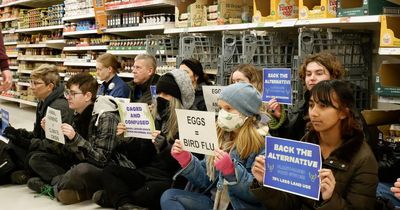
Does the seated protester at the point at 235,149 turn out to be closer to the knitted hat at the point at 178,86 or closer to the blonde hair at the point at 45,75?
the knitted hat at the point at 178,86

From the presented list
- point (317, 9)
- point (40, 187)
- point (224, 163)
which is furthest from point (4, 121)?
point (317, 9)

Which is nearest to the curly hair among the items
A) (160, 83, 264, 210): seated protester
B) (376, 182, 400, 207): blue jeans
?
(160, 83, 264, 210): seated protester

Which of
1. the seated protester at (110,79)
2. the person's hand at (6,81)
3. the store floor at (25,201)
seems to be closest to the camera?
the store floor at (25,201)

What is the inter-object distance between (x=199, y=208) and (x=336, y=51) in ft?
5.53

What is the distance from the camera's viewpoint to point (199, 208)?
8.97 feet

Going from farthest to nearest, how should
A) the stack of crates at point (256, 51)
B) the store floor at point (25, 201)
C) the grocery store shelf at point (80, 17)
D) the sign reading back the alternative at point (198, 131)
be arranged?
the grocery store shelf at point (80, 17), the stack of crates at point (256, 51), the store floor at point (25, 201), the sign reading back the alternative at point (198, 131)

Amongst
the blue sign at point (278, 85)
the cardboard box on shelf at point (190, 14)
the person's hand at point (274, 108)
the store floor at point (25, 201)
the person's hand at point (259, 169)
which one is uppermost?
the cardboard box on shelf at point (190, 14)

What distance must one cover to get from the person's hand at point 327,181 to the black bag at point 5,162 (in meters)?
3.16

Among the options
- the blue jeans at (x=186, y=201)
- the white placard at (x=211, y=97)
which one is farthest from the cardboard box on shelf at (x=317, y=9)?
the blue jeans at (x=186, y=201)

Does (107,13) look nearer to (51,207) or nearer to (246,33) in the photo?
(246,33)

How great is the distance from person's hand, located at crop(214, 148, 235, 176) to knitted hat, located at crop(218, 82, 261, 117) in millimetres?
277

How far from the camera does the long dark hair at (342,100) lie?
6.67 ft

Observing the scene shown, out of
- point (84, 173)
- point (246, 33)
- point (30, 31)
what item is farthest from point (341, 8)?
point (30, 31)

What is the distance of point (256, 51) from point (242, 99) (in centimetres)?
173
